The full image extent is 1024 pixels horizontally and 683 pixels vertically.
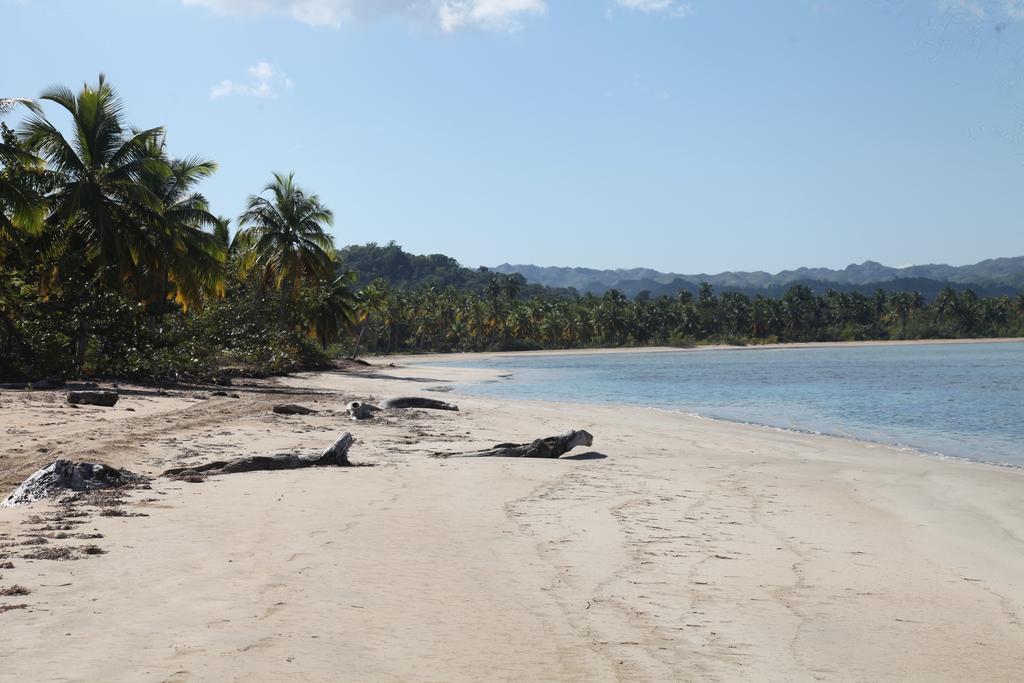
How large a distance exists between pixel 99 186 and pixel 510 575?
2430 cm

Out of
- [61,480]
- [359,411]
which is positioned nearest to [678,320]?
[359,411]

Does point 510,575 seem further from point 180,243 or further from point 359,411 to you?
point 180,243

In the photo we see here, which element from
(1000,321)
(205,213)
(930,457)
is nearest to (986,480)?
(930,457)

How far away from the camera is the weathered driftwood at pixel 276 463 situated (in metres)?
10.1

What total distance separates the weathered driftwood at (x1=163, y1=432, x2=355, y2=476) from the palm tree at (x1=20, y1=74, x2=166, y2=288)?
57.1 ft

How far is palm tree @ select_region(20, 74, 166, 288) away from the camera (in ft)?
82.4

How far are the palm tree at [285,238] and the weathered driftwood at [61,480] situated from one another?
37.9m

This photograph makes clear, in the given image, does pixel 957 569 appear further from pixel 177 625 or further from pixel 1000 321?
pixel 1000 321

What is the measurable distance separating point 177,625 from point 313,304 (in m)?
47.7

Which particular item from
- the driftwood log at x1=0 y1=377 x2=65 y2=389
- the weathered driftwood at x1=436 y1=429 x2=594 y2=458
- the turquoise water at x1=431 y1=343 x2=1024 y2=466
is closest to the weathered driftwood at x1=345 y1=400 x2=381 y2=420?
the weathered driftwood at x1=436 y1=429 x2=594 y2=458

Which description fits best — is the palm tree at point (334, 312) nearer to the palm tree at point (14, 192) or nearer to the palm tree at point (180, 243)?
the palm tree at point (180, 243)

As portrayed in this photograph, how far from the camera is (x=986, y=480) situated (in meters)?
13.1

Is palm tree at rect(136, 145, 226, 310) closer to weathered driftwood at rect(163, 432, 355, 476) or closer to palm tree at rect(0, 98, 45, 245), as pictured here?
palm tree at rect(0, 98, 45, 245)

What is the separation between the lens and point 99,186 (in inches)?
1017
